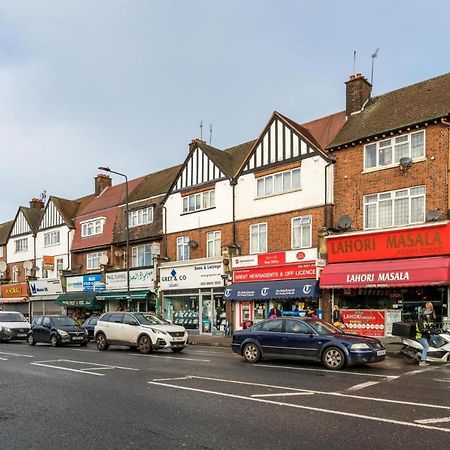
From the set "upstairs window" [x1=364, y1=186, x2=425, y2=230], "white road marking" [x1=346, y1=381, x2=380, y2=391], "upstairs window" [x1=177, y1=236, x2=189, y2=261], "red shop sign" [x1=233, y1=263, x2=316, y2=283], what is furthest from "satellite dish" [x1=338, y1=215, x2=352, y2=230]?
"white road marking" [x1=346, y1=381, x2=380, y2=391]

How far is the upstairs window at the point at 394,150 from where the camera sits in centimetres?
2086

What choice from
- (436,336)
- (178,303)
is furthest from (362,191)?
(178,303)

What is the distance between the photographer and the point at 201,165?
3003cm

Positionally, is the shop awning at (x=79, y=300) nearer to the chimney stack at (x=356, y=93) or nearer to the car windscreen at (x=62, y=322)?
the car windscreen at (x=62, y=322)

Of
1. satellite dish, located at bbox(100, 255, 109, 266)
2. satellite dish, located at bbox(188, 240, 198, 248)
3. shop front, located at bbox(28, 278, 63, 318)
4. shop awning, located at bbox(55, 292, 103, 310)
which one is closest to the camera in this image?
satellite dish, located at bbox(188, 240, 198, 248)

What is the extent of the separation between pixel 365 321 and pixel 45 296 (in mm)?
28940

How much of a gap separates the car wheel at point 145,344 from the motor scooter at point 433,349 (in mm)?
8691

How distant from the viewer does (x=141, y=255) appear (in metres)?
33.8

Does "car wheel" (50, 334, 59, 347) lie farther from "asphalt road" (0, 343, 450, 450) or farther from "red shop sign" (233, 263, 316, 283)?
"red shop sign" (233, 263, 316, 283)

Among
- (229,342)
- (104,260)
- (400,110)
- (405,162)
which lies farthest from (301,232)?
(104,260)

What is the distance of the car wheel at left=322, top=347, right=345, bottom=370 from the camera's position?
43.4 feet

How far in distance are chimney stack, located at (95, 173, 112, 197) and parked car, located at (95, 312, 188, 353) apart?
23.6 m

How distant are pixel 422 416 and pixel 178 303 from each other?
24.1 m

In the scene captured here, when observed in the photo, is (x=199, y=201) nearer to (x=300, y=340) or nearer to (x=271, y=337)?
(x=271, y=337)
